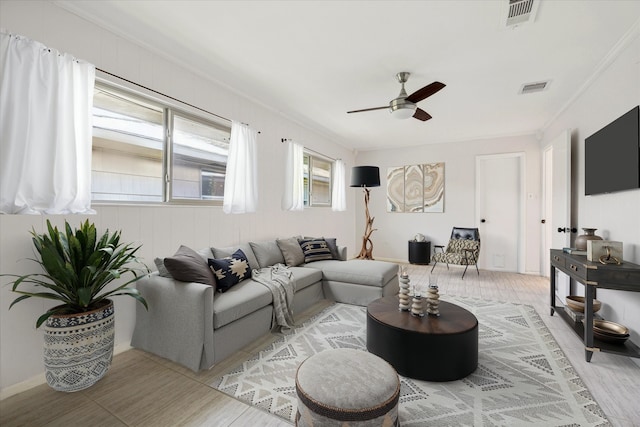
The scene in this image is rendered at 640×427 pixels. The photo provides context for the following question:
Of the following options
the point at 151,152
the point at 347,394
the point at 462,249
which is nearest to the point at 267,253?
the point at 151,152

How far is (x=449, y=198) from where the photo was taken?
596 cm

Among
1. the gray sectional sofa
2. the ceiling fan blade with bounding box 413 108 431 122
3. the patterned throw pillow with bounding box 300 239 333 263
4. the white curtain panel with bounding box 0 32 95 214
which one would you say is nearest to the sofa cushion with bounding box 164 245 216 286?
the gray sectional sofa

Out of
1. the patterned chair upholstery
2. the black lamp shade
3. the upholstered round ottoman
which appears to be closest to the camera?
the upholstered round ottoman

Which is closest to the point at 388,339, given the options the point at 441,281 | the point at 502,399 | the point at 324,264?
the point at 502,399

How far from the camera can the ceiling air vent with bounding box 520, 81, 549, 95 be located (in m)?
3.30

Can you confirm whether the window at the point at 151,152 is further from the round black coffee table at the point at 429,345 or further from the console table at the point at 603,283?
the console table at the point at 603,283

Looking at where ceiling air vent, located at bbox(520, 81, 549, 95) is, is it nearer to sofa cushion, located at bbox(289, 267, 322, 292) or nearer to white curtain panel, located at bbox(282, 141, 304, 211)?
white curtain panel, located at bbox(282, 141, 304, 211)

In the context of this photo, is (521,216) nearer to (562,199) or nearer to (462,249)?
(462,249)

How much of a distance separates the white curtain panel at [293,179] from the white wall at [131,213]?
0.11 m

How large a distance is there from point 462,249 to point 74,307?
5491 mm

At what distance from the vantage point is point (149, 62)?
8.46 ft

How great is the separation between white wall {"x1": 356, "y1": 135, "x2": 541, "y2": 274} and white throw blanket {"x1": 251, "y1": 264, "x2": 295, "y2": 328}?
158 inches

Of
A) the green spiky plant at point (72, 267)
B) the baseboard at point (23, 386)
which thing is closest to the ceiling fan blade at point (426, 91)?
the green spiky plant at point (72, 267)

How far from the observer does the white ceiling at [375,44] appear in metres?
2.07
